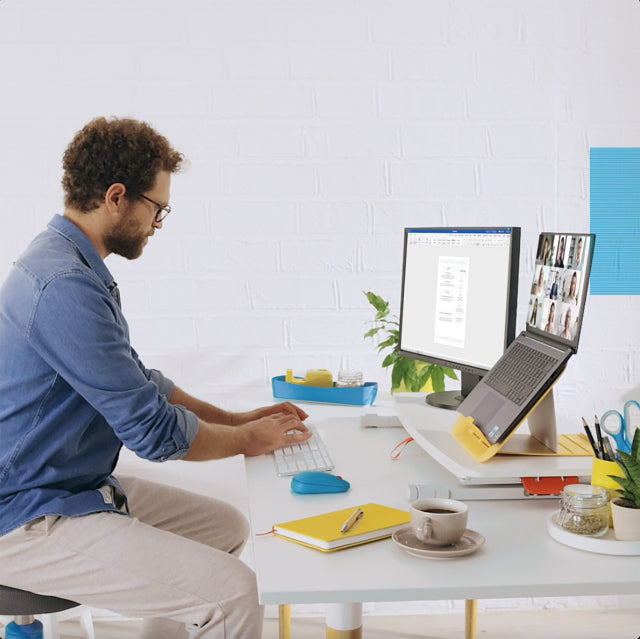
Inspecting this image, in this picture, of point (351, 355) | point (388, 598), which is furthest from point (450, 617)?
point (388, 598)

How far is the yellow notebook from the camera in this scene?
1.19 meters

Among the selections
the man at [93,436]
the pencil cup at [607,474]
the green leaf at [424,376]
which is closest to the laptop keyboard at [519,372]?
the pencil cup at [607,474]

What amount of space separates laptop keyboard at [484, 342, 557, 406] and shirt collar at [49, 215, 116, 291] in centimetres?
81

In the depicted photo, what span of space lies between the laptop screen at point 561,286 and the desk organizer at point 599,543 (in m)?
0.33

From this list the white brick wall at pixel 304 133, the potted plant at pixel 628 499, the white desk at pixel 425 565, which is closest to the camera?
the white desk at pixel 425 565

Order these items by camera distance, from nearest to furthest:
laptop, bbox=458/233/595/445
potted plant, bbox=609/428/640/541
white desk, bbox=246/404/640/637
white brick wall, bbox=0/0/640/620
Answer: white desk, bbox=246/404/640/637
potted plant, bbox=609/428/640/541
laptop, bbox=458/233/595/445
white brick wall, bbox=0/0/640/620

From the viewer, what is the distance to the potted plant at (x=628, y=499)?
117 centimetres

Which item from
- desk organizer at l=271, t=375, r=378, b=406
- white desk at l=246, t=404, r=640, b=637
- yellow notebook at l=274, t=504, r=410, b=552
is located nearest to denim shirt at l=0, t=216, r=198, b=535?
white desk at l=246, t=404, r=640, b=637

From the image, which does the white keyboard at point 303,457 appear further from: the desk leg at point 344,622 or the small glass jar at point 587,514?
the small glass jar at point 587,514

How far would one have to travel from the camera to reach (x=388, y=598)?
106 cm

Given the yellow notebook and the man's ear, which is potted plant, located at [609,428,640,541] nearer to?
the yellow notebook

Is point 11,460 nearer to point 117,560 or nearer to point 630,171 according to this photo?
point 117,560

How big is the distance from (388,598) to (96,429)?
0.81 meters

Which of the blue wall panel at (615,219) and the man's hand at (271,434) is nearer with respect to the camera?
the man's hand at (271,434)
